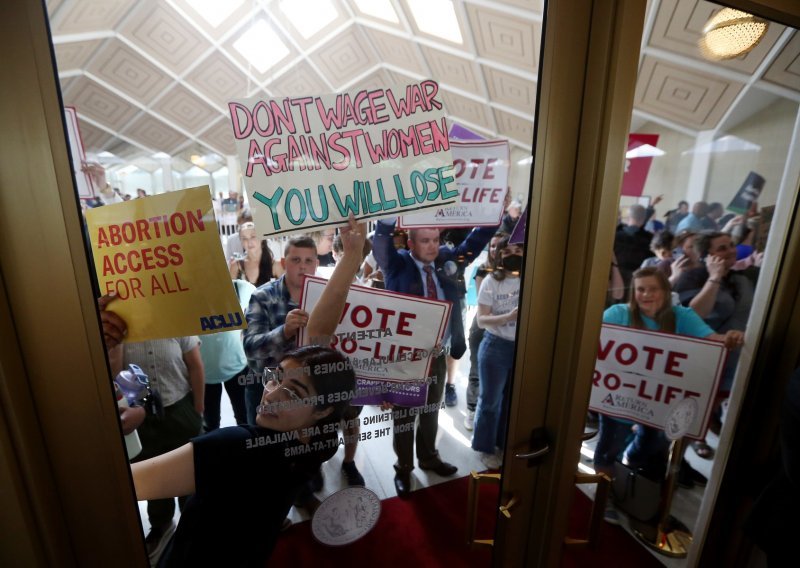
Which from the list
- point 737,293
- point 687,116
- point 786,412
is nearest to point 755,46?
point 687,116

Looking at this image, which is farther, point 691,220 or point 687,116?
point 691,220

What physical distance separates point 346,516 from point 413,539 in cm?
23

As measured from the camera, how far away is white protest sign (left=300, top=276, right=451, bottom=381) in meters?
0.84

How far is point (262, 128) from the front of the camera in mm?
677

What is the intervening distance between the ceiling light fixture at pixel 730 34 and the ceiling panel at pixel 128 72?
46.4 inches

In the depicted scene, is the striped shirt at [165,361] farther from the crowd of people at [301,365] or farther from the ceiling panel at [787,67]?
the ceiling panel at [787,67]

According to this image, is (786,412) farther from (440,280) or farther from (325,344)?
(325,344)

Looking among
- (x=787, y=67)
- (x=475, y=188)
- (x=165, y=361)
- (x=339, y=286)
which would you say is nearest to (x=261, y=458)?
(x=165, y=361)

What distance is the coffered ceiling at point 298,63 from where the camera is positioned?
1.96 feet

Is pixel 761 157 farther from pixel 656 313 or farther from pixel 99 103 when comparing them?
pixel 99 103

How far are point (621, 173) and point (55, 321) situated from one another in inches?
43.6

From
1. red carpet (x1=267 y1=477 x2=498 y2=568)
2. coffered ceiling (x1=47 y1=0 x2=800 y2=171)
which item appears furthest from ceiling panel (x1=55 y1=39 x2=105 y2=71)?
red carpet (x1=267 y1=477 x2=498 y2=568)

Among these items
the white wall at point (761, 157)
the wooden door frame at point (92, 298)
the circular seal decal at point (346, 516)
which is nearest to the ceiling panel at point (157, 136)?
the wooden door frame at point (92, 298)

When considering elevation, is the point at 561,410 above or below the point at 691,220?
below
